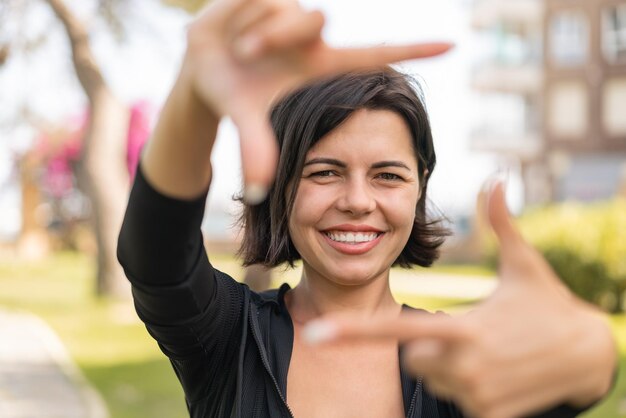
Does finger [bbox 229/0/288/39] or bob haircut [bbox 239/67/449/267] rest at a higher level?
finger [bbox 229/0/288/39]

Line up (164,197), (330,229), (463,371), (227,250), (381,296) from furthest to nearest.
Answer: (227,250)
(381,296)
(330,229)
(164,197)
(463,371)

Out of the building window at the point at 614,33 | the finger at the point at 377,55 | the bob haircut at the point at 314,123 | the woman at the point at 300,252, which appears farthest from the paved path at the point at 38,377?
the building window at the point at 614,33

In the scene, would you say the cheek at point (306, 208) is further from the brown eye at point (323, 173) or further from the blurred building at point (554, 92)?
the blurred building at point (554, 92)

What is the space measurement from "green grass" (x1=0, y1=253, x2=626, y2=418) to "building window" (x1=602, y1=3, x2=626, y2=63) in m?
16.4

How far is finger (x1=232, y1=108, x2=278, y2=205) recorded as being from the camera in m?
0.93

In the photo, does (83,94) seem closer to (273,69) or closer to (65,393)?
(65,393)

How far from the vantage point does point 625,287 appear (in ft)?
37.5

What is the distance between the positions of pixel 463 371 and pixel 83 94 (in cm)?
1214

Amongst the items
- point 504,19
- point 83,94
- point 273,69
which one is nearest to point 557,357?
point 273,69

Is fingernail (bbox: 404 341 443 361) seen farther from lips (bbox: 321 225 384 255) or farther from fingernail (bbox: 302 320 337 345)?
lips (bbox: 321 225 384 255)

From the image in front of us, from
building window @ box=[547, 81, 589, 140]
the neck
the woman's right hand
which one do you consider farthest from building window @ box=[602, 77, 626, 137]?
the woman's right hand

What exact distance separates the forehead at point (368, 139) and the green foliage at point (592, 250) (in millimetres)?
10131

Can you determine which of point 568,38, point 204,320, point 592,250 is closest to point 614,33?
point 568,38

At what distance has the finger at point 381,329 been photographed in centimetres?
98
